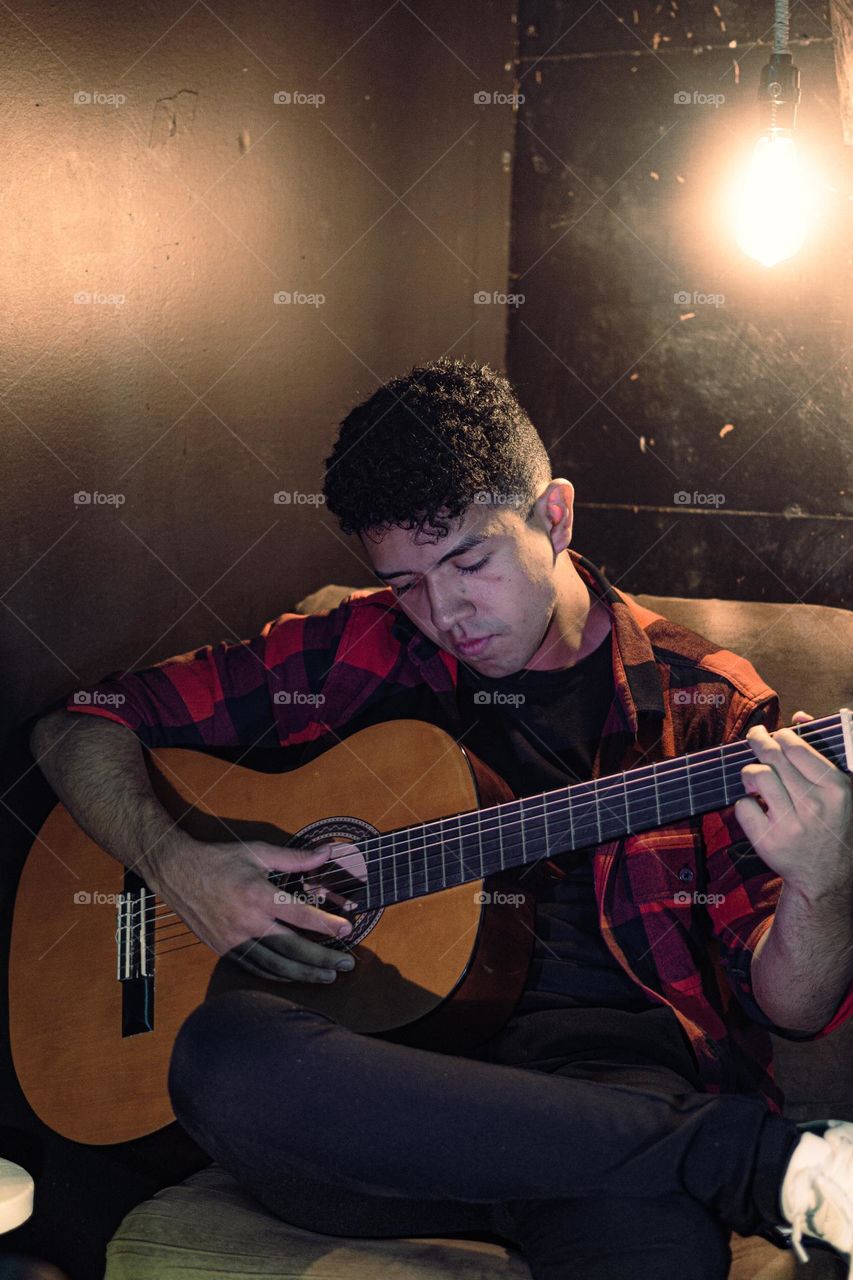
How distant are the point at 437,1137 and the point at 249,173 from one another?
5.78ft

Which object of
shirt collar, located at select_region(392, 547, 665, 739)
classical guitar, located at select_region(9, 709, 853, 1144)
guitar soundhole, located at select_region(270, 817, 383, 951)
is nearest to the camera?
classical guitar, located at select_region(9, 709, 853, 1144)

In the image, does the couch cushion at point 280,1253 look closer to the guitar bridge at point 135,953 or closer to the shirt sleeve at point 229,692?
the guitar bridge at point 135,953

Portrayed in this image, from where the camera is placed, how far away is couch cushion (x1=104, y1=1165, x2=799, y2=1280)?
1.33 meters

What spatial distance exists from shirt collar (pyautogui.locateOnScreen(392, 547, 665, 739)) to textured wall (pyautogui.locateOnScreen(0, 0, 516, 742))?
1.67 ft

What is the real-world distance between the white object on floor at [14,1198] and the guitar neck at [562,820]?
1.76 ft

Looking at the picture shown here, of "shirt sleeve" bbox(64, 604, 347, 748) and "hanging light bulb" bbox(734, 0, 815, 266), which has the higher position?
"hanging light bulb" bbox(734, 0, 815, 266)

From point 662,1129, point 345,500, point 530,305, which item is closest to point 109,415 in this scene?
point 345,500

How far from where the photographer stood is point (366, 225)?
256 cm

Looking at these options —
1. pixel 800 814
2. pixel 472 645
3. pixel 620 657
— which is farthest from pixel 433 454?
pixel 800 814

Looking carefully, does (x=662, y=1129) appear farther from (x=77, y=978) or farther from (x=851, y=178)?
(x=851, y=178)

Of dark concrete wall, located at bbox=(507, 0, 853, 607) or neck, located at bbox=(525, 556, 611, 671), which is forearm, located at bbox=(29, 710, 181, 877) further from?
dark concrete wall, located at bbox=(507, 0, 853, 607)

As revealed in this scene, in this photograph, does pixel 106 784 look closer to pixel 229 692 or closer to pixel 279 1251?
pixel 229 692

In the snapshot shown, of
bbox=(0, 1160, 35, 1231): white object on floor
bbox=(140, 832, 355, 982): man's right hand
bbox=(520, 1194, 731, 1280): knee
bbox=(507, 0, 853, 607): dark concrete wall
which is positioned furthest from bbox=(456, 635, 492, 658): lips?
bbox=(507, 0, 853, 607): dark concrete wall

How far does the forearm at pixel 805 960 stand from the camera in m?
1.40
